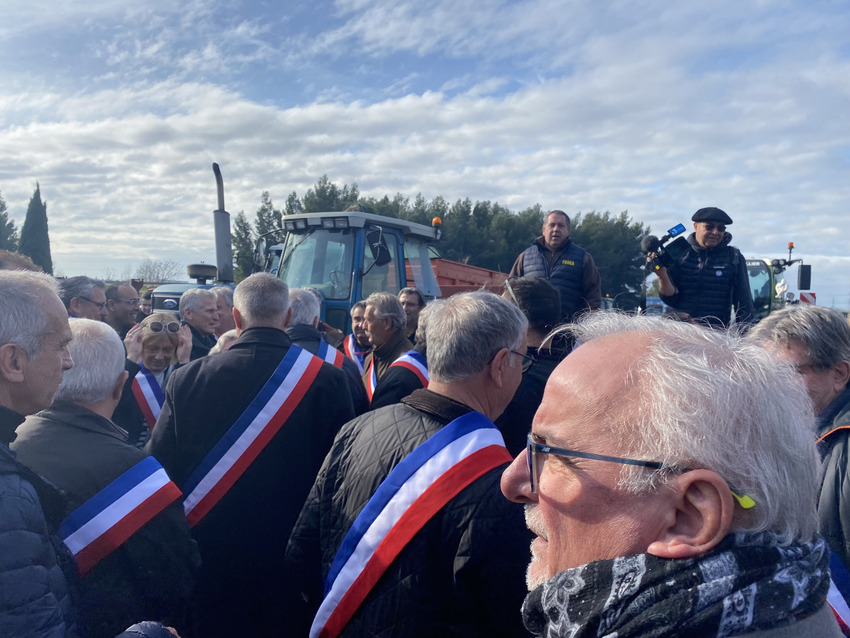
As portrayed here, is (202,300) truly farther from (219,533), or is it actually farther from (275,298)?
(219,533)

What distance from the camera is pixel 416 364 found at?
146 inches

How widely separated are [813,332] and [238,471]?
2.59 metres

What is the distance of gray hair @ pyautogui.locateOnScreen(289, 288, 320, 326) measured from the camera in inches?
177

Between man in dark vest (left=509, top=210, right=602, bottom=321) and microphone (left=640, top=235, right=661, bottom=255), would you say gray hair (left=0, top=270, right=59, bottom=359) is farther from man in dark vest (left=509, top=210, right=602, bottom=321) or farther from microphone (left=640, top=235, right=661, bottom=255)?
microphone (left=640, top=235, right=661, bottom=255)

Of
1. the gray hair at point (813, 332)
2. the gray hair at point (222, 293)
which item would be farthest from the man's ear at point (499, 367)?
the gray hair at point (222, 293)

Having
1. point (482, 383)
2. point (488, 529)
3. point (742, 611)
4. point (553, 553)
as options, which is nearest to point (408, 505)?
point (488, 529)

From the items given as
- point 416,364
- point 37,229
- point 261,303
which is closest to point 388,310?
point 416,364

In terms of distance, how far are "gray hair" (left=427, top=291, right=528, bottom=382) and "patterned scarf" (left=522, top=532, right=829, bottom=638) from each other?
1203mm

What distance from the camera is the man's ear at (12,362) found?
1.89 metres

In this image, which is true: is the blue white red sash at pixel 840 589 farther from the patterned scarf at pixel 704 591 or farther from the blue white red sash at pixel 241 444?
the blue white red sash at pixel 241 444

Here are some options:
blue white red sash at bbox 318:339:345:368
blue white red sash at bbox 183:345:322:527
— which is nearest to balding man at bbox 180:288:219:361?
blue white red sash at bbox 318:339:345:368

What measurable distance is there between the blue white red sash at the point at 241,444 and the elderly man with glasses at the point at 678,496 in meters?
1.96

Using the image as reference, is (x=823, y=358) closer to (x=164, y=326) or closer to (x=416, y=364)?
(x=416, y=364)

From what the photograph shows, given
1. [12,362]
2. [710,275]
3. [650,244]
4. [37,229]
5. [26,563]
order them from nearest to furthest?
[26,563] < [12,362] < [650,244] < [710,275] < [37,229]
